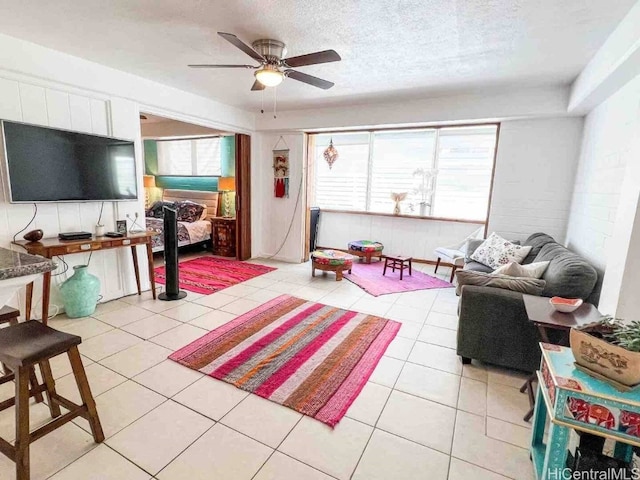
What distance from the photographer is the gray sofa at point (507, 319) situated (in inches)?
86.0

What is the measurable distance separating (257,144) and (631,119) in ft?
15.1

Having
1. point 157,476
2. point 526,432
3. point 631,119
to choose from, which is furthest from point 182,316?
point 631,119

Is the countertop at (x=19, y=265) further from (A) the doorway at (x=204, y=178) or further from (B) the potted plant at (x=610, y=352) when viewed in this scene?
(A) the doorway at (x=204, y=178)

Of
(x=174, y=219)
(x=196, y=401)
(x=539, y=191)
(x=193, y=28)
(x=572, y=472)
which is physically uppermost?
(x=193, y=28)

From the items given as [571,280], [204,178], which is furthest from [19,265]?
[204,178]

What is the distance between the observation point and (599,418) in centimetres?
119

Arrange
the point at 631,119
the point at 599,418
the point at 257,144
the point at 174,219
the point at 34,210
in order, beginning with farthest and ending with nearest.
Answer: the point at 257,144 → the point at 174,219 → the point at 34,210 → the point at 631,119 → the point at 599,418

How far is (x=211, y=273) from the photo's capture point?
15.3 ft

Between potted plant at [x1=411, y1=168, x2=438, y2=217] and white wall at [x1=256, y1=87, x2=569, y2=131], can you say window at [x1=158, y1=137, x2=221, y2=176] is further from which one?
potted plant at [x1=411, y1=168, x2=438, y2=217]

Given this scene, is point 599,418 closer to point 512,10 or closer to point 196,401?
point 196,401

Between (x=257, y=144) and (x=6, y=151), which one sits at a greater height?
(x=257, y=144)

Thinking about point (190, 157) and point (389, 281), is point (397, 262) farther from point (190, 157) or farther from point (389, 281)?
point (190, 157)

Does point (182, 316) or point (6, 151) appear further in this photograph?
point (182, 316)

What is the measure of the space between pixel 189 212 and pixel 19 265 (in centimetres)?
500
